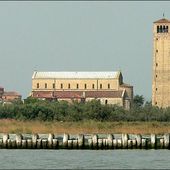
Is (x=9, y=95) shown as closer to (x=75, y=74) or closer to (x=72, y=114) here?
(x=75, y=74)

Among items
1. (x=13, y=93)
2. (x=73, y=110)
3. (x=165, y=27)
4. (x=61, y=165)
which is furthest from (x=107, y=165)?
(x=13, y=93)

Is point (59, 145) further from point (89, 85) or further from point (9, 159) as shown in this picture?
point (89, 85)

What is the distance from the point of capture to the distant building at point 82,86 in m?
140

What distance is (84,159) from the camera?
43406 mm

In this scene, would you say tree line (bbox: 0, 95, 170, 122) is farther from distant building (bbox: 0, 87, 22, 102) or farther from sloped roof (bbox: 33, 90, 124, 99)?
distant building (bbox: 0, 87, 22, 102)

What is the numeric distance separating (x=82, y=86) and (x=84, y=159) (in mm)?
99765

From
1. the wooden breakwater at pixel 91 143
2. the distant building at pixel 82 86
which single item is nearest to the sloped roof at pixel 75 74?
the distant building at pixel 82 86

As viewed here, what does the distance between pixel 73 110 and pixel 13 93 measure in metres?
73.2

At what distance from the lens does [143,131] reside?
61.5 m

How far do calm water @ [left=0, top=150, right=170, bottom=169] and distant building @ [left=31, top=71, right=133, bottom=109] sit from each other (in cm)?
9207

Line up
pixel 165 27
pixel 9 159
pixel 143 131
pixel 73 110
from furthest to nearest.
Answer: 1. pixel 165 27
2. pixel 73 110
3. pixel 143 131
4. pixel 9 159

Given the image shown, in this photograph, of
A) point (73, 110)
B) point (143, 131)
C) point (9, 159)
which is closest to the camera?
point (9, 159)

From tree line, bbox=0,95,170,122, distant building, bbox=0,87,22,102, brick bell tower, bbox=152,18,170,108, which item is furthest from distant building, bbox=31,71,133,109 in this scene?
tree line, bbox=0,95,170,122

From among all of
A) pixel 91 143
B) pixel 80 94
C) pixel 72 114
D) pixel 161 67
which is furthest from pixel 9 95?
pixel 91 143
